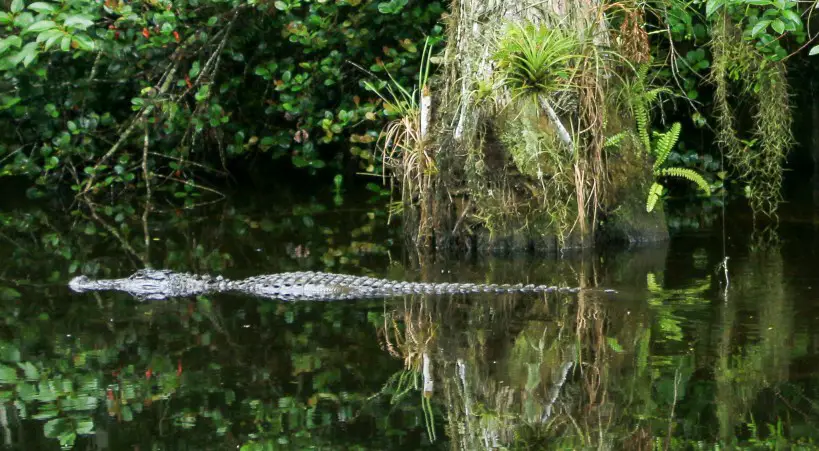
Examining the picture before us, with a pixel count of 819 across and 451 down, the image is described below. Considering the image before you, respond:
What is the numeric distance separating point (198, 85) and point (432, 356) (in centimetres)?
525

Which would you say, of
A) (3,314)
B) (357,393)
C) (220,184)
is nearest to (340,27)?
(220,184)

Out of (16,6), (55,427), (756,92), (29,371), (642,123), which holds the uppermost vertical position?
(16,6)

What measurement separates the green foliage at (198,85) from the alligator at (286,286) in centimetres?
275

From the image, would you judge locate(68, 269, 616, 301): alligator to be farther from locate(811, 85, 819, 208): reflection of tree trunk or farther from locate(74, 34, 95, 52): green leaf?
locate(811, 85, 819, 208): reflection of tree trunk

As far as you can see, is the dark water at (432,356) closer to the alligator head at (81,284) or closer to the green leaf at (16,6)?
the alligator head at (81,284)

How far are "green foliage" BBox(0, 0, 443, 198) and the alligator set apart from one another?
275 cm

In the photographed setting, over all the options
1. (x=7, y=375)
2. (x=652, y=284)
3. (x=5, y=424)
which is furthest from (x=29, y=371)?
(x=652, y=284)

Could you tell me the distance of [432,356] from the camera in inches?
190

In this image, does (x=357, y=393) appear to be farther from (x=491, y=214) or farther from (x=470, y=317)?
(x=491, y=214)

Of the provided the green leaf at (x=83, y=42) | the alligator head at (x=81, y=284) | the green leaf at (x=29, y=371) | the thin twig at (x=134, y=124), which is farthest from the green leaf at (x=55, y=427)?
the thin twig at (x=134, y=124)

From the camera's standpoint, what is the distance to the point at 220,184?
10.6 meters

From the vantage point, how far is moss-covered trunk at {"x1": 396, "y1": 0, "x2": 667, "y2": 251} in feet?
22.0

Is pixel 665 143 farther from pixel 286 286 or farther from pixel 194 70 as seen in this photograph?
pixel 194 70

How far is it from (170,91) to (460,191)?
146 inches
